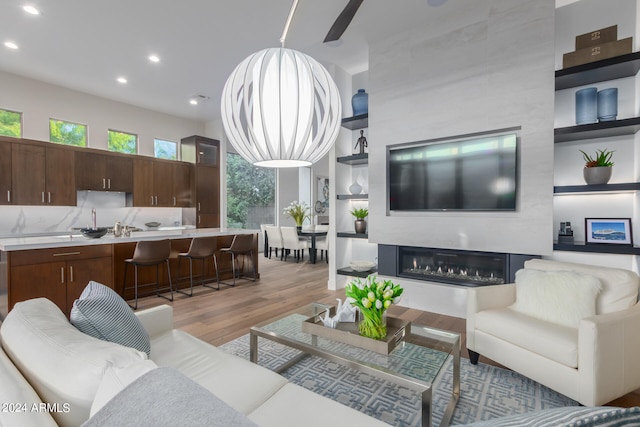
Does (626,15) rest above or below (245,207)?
above

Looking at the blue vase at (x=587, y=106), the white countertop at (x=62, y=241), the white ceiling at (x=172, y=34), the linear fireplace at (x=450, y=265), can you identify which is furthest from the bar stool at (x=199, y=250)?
the blue vase at (x=587, y=106)

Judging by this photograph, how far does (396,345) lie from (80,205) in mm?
6491

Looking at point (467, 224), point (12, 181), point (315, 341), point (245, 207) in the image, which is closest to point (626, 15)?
point (467, 224)

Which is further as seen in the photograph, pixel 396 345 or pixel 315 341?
pixel 315 341

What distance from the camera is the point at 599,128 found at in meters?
2.80

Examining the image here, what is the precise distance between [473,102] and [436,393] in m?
2.97

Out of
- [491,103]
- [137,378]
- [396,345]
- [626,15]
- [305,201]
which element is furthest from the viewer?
[305,201]

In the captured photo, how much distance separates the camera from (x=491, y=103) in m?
3.33

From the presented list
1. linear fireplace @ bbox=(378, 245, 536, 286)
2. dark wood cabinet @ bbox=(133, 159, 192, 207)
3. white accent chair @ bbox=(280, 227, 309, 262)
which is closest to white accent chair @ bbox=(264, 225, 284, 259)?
white accent chair @ bbox=(280, 227, 309, 262)

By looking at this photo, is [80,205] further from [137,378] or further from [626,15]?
[626,15]

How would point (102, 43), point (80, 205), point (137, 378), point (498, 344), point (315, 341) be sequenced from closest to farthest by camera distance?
point (137, 378)
point (315, 341)
point (498, 344)
point (102, 43)
point (80, 205)

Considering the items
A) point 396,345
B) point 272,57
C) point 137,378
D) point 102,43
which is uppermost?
point 102,43

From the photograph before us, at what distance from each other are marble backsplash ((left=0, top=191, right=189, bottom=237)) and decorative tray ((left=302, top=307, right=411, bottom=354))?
18.8 feet

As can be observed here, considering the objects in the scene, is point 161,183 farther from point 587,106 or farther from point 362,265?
point 587,106
